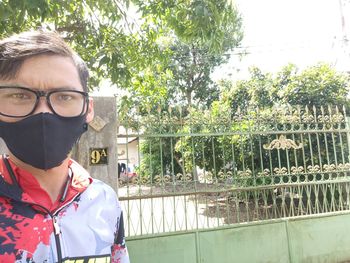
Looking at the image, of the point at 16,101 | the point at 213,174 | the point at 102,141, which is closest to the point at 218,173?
the point at 213,174

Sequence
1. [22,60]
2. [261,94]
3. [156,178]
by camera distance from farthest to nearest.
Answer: [261,94], [156,178], [22,60]

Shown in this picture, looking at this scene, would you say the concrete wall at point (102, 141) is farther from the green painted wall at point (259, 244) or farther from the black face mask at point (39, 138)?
the black face mask at point (39, 138)

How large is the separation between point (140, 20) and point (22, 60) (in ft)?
11.5

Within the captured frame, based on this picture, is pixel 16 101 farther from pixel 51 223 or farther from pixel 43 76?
pixel 51 223

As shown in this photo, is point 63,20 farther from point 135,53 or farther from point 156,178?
point 156,178

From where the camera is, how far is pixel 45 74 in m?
0.98

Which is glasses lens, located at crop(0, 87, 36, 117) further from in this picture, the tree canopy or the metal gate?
the metal gate

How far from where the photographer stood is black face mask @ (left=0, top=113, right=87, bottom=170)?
37.9 inches

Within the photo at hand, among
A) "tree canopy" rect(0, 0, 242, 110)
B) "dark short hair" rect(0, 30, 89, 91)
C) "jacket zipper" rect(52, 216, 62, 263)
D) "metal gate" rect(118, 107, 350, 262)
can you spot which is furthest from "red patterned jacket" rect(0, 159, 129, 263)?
"metal gate" rect(118, 107, 350, 262)

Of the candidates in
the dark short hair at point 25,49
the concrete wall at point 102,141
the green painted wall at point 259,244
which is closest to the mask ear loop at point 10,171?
the dark short hair at point 25,49

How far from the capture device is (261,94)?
744cm

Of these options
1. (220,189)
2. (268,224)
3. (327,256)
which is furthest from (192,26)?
(327,256)

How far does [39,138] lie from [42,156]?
0.05 m

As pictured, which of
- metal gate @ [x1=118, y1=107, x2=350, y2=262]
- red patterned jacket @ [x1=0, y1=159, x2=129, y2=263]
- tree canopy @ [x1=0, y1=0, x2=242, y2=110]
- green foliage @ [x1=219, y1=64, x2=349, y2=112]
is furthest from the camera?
green foliage @ [x1=219, y1=64, x2=349, y2=112]
